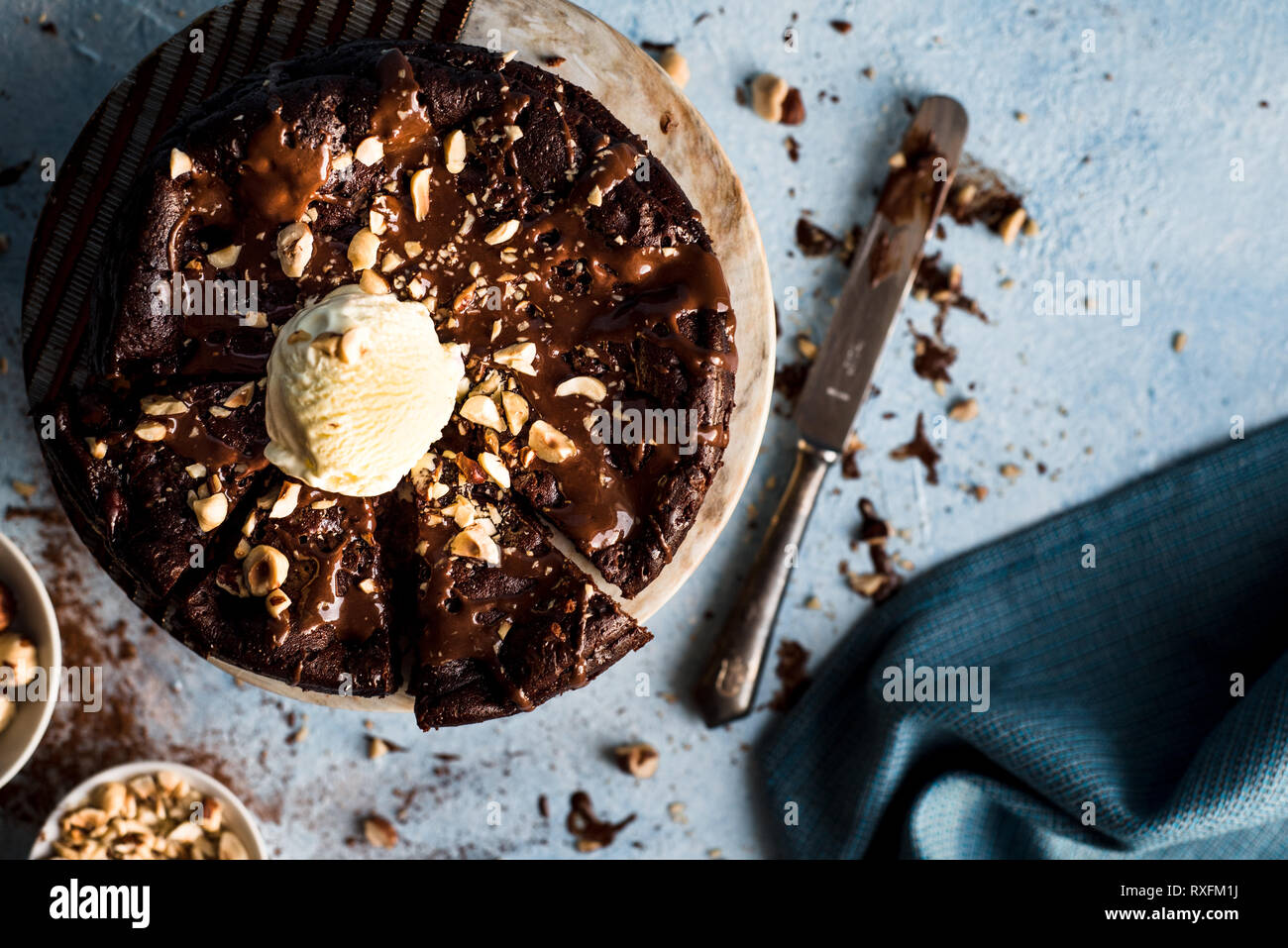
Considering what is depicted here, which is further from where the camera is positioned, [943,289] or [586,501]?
[943,289]

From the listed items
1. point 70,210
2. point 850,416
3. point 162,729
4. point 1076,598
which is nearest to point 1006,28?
point 850,416

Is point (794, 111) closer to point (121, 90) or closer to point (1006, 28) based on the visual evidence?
point (1006, 28)

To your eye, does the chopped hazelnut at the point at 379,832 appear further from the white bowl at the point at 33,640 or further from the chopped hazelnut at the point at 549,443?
the chopped hazelnut at the point at 549,443

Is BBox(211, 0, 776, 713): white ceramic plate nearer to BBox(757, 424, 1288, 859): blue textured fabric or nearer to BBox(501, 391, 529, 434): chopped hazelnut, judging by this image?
BBox(501, 391, 529, 434): chopped hazelnut

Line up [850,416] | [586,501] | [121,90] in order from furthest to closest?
[850,416]
[121,90]
[586,501]

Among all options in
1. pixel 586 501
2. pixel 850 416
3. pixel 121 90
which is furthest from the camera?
pixel 850 416

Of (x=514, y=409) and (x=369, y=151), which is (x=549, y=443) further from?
(x=369, y=151)

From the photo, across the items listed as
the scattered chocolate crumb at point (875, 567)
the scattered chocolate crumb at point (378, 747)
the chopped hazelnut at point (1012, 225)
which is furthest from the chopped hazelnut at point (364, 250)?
the chopped hazelnut at point (1012, 225)
